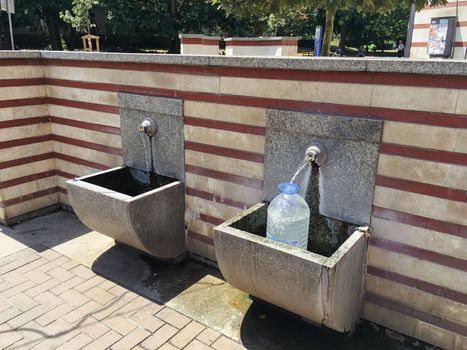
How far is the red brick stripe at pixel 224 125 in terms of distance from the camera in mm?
4625

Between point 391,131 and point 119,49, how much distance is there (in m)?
33.6

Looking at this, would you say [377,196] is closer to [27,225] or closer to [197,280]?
[197,280]

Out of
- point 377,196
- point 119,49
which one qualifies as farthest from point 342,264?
point 119,49

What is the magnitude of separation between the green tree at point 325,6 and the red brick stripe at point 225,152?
13.8 feet

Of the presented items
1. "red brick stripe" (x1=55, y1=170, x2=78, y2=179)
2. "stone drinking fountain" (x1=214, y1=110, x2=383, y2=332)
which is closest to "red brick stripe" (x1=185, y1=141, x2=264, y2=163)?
"stone drinking fountain" (x1=214, y1=110, x2=383, y2=332)

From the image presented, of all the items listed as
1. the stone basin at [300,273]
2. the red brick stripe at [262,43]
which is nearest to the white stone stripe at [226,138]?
the stone basin at [300,273]

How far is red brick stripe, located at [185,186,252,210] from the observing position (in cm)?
500

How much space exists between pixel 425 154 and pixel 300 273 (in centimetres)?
152

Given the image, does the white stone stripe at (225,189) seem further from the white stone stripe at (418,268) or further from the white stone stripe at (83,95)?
the white stone stripe at (83,95)

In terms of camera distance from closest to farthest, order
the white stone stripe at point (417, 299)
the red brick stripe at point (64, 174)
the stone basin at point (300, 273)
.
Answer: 1. the stone basin at point (300, 273)
2. the white stone stripe at point (417, 299)
3. the red brick stripe at point (64, 174)

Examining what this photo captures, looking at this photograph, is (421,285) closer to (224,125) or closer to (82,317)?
(224,125)

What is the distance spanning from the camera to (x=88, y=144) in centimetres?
649

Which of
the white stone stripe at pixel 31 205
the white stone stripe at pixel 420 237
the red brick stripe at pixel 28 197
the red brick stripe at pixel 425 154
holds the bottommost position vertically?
the white stone stripe at pixel 31 205

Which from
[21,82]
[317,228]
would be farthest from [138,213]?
[21,82]
